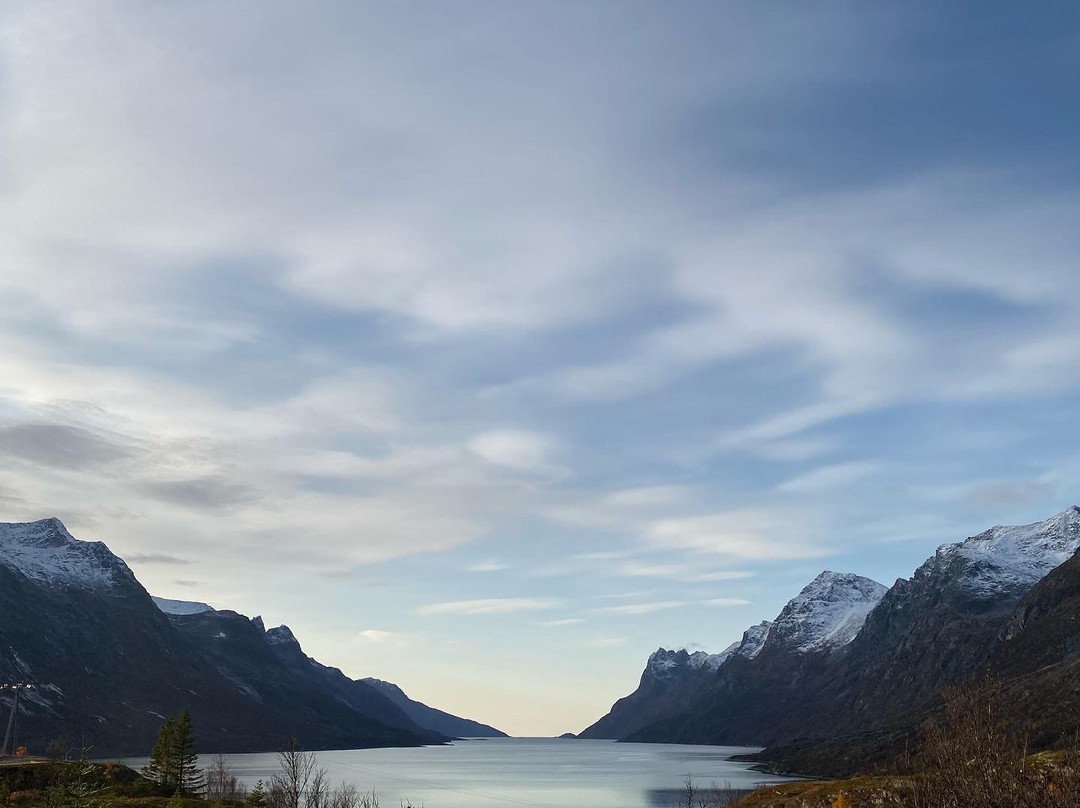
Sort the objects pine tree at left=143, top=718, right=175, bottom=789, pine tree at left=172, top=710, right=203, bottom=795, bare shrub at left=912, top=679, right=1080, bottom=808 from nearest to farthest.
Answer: bare shrub at left=912, top=679, right=1080, bottom=808, pine tree at left=143, top=718, right=175, bottom=789, pine tree at left=172, top=710, right=203, bottom=795

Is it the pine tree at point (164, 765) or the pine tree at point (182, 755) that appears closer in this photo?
the pine tree at point (164, 765)

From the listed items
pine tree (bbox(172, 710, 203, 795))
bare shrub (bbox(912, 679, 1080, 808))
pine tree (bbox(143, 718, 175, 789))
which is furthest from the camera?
pine tree (bbox(172, 710, 203, 795))

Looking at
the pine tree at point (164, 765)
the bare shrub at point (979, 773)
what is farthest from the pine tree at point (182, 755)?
the bare shrub at point (979, 773)

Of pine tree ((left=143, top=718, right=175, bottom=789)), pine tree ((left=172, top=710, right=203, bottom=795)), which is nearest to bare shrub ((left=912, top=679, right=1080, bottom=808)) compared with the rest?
pine tree ((left=172, top=710, right=203, bottom=795))

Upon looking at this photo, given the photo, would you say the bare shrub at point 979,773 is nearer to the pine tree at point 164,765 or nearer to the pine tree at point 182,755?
the pine tree at point 182,755

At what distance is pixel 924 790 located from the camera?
89.7 feet

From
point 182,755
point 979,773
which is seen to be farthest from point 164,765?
point 979,773

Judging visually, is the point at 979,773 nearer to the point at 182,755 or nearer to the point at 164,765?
the point at 164,765

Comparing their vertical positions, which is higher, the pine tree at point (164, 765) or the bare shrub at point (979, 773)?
the bare shrub at point (979, 773)

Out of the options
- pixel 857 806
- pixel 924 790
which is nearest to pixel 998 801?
pixel 924 790

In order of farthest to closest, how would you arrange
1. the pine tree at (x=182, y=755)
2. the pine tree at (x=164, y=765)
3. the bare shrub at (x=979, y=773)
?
the pine tree at (x=182, y=755) → the pine tree at (x=164, y=765) → the bare shrub at (x=979, y=773)

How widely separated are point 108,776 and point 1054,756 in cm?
8733

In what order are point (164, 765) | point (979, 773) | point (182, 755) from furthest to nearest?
point (182, 755), point (164, 765), point (979, 773)

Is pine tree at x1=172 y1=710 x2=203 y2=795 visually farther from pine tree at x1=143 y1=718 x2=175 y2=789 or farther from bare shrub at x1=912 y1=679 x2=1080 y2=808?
bare shrub at x1=912 y1=679 x2=1080 y2=808
